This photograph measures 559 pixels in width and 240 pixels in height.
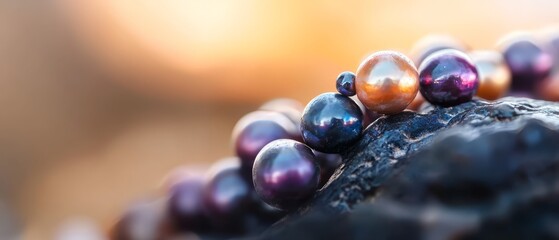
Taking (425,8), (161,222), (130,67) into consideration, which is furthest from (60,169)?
(425,8)

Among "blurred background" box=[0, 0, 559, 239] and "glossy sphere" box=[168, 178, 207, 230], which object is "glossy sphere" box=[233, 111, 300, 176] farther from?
"blurred background" box=[0, 0, 559, 239]

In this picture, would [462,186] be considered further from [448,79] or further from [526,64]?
[526,64]

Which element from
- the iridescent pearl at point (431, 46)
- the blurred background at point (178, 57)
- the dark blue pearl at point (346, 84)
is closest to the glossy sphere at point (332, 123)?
the dark blue pearl at point (346, 84)

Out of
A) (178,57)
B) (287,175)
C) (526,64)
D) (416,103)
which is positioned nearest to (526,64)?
(526,64)

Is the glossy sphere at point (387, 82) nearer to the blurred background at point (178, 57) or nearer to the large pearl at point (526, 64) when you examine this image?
the large pearl at point (526, 64)

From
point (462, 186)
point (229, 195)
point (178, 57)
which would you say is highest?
point (178, 57)
